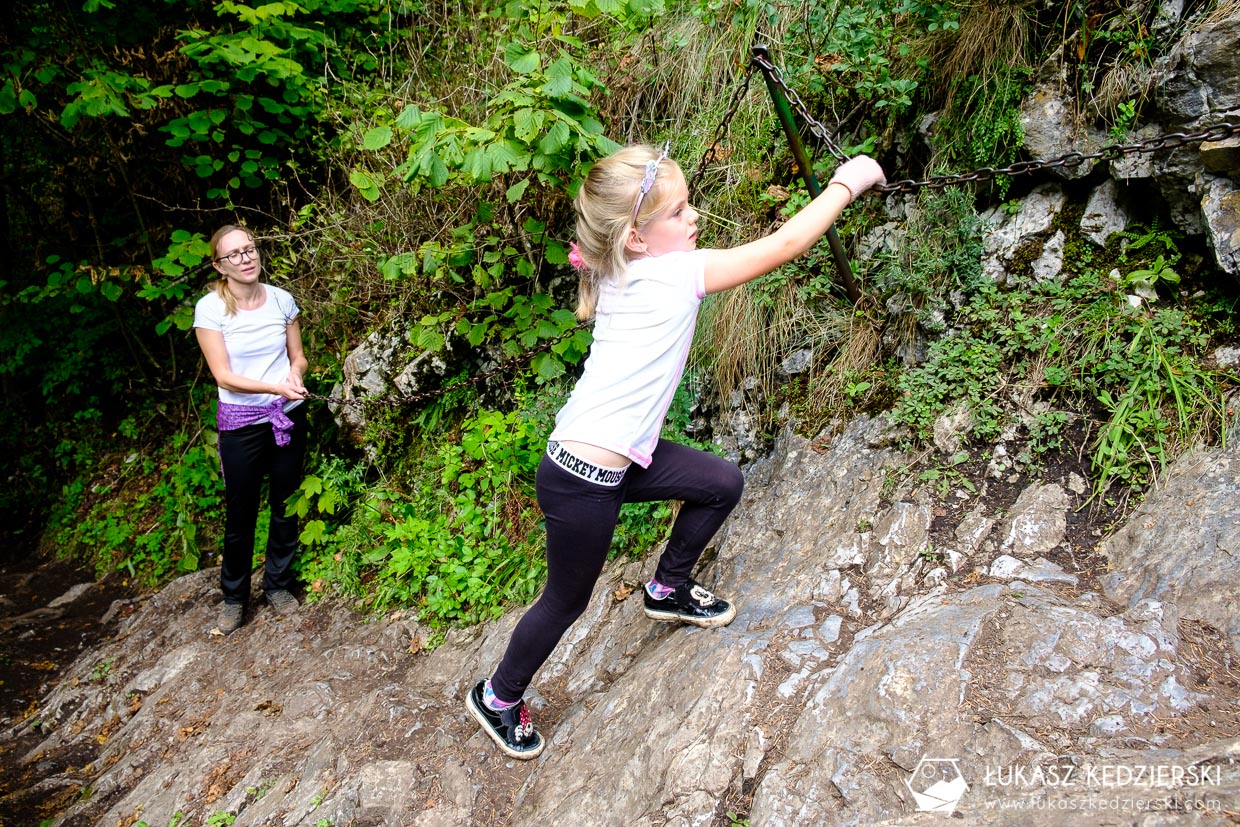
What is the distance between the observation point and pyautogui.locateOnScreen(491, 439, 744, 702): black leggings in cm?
262

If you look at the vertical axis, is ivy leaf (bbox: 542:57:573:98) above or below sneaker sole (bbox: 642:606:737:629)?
above

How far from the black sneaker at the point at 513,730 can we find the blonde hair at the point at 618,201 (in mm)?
1891

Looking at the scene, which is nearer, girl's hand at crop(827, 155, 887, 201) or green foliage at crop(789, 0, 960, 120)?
girl's hand at crop(827, 155, 887, 201)

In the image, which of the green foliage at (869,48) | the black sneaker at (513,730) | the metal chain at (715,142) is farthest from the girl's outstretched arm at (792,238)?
the black sneaker at (513,730)

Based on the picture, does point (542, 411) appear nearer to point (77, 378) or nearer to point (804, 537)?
point (804, 537)

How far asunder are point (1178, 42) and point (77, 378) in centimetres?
963

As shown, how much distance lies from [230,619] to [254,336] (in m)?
2.06

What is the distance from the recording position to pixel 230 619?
5.12 meters

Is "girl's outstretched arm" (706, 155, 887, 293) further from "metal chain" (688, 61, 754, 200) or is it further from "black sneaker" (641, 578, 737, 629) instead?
"black sneaker" (641, 578, 737, 629)

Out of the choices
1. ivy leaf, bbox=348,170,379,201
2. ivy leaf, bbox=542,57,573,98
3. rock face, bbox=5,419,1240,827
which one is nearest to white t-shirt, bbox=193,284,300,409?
ivy leaf, bbox=348,170,379,201

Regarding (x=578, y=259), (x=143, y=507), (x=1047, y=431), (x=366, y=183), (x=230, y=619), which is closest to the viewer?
(x=578, y=259)

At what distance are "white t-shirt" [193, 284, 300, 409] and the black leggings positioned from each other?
8.31ft

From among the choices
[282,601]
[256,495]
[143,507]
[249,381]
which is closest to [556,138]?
[249,381]

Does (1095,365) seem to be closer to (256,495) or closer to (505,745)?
(505,745)
